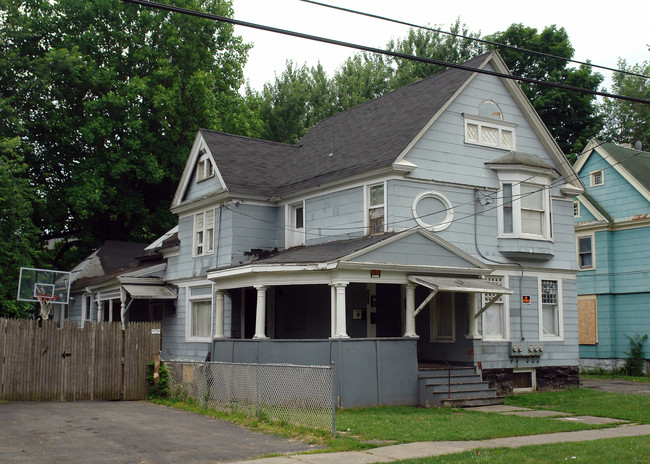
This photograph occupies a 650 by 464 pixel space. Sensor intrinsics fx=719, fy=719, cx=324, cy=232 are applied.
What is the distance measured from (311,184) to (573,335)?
9492 mm

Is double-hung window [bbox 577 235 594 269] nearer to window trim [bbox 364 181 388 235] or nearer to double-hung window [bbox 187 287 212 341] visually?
window trim [bbox 364 181 388 235]

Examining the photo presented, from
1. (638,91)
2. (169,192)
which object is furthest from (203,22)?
(638,91)

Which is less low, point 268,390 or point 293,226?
point 293,226

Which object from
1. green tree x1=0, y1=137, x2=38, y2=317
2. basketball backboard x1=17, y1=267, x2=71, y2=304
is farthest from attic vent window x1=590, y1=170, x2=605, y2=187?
green tree x1=0, y1=137, x2=38, y2=317

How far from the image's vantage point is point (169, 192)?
41750 millimetres

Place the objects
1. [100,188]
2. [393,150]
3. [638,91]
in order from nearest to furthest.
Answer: [393,150] → [100,188] → [638,91]

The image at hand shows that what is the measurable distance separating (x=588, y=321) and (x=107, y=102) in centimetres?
2508

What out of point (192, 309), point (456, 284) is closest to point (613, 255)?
point (456, 284)

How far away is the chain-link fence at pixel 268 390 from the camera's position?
12.4 metres

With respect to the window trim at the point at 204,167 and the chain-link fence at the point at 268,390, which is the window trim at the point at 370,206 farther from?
the window trim at the point at 204,167

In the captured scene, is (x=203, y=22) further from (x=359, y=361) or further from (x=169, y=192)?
(x=359, y=361)

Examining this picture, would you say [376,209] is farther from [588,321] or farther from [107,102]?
[107,102]

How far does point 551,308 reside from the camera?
884 inches

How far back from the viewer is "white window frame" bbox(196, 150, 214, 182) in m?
25.0
